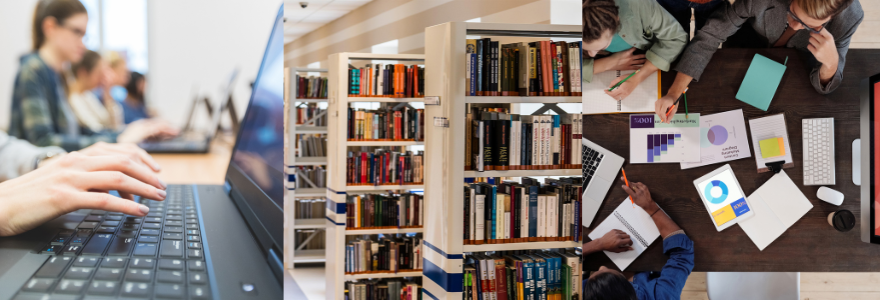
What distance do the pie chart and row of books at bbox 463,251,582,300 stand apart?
729 millimetres

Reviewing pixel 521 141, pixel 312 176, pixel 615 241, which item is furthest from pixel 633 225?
pixel 312 176

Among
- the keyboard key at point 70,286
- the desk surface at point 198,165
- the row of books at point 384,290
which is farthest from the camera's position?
the row of books at point 384,290

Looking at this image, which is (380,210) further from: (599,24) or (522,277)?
(599,24)

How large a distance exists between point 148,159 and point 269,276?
359 millimetres

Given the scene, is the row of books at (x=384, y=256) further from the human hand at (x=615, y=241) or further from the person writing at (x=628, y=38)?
the person writing at (x=628, y=38)

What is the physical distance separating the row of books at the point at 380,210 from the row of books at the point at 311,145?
1.72 metres

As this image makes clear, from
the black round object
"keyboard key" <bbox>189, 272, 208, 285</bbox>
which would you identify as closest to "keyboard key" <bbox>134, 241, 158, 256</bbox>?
"keyboard key" <bbox>189, 272, 208, 285</bbox>

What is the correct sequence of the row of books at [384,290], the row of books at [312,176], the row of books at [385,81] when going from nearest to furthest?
1. the row of books at [384,290]
2. the row of books at [385,81]
3. the row of books at [312,176]

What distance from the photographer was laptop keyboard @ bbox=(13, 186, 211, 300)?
1021 mm

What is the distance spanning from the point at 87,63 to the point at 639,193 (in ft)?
5.46

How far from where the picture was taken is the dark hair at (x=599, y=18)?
5.71ft

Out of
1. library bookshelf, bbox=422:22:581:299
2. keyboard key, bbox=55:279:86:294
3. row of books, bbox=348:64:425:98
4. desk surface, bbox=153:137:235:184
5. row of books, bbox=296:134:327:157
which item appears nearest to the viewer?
keyboard key, bbox=55:279:86:294

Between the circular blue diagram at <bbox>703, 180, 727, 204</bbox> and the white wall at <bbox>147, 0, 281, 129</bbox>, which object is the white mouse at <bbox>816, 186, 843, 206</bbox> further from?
the white wall at <bbox>147, 0, 281, 129</bbox>

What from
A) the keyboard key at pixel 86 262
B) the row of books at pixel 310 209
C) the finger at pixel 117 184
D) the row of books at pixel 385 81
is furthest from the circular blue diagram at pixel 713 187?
the row of books at pixel 310 209
